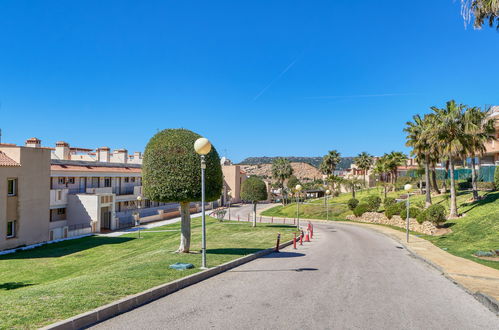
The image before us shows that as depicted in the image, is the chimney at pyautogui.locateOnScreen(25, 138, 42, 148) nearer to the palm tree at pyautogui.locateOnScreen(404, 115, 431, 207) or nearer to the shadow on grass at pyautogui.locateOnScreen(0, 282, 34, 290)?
the shadow on grass at pyautogui.locateOnScreen(0, 282, 34, 290)

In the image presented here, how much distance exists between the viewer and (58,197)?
119 ft

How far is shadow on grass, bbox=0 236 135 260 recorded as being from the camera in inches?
1000

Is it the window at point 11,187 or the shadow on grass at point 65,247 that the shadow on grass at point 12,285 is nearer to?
the shadow on grass at point 65,247

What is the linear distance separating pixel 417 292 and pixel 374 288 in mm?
1239

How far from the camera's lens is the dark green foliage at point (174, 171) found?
1387cm

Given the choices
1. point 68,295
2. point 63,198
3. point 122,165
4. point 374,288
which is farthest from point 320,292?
point 122,165

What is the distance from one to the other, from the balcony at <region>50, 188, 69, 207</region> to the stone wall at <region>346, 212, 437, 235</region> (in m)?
36.2

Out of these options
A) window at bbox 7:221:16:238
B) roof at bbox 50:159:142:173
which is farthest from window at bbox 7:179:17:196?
roof at bbox 50:159:142:173

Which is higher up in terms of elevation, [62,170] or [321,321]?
[62,170]

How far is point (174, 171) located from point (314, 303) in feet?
25.8

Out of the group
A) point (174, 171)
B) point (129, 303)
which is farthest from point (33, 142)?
point (129, 303)

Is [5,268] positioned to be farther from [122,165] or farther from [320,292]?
[122,165]

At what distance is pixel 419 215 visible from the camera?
32.3 m

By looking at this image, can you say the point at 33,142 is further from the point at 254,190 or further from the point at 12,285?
the point at 12,285
